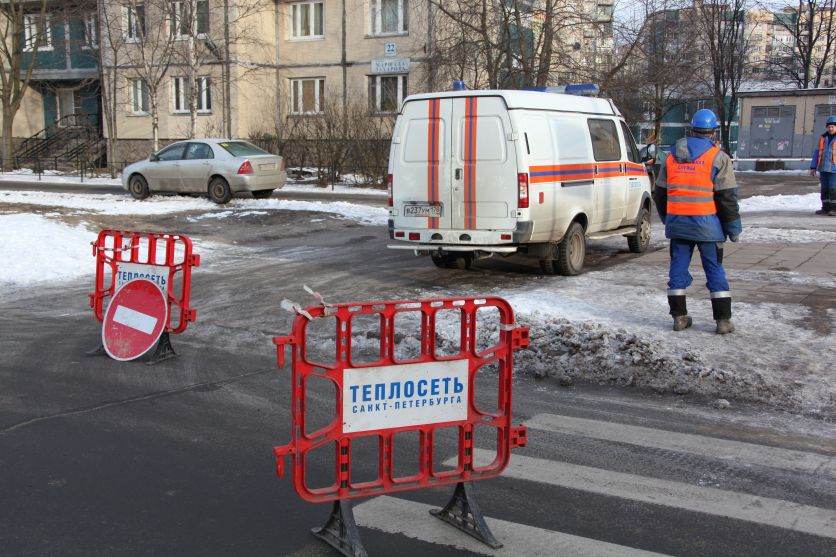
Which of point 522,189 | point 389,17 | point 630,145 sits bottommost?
point 522,189

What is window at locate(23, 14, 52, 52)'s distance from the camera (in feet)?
121

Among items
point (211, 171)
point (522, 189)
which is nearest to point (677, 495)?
point (522, 189)

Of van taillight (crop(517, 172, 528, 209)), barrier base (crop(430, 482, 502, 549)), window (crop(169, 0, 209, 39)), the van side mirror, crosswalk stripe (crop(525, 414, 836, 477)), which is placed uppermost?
window (crop(169, 0, 209, 39))

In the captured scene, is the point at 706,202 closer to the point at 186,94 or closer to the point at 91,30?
the point at 186,94

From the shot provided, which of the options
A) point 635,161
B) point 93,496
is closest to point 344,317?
point 93,496

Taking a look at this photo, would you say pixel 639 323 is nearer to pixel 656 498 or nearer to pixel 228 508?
pixel 656 498

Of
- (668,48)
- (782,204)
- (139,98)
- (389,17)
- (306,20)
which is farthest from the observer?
(668,48)

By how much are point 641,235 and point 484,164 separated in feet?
14.4

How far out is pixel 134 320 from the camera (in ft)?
25.2

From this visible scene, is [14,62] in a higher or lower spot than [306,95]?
higher

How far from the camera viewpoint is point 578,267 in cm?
1172

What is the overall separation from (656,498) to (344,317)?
209 cm

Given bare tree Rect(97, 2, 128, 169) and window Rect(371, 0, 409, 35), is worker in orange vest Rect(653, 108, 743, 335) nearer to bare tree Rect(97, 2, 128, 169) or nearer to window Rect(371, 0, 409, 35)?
window Rect(371, 0, 409, 35)

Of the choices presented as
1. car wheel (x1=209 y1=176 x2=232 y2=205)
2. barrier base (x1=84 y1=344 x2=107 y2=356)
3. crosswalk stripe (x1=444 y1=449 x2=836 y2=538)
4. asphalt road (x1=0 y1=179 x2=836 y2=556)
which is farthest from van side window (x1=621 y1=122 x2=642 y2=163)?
car wheel (x1=209 y1=176 x2=232 y2=205)
